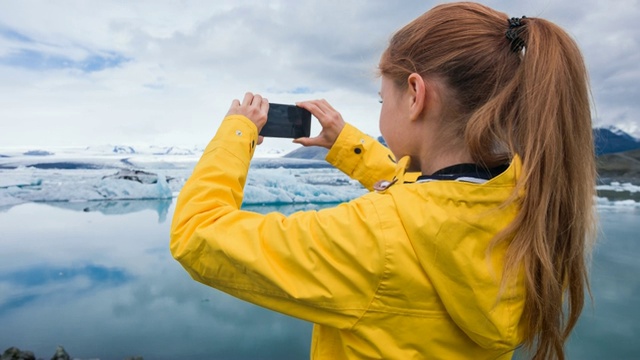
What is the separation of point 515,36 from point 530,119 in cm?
14

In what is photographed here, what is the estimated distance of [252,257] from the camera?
631 millimetres

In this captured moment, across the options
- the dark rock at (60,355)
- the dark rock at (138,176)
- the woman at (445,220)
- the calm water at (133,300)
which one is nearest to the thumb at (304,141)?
the woman at (445,220)

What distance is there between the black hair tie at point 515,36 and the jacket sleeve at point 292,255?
0.35 m

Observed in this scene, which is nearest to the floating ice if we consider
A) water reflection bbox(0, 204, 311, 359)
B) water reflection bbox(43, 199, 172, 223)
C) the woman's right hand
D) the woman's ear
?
water reflection bbox(0, 204, 311, 359)

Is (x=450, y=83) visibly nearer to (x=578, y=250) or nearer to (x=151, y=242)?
(x=578, y=250)

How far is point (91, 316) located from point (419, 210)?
5785mm

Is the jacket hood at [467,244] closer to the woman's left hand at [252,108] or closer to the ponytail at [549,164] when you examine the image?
the ponytail at [549,164]

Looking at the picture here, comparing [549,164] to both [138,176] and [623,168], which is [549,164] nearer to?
[138,176]

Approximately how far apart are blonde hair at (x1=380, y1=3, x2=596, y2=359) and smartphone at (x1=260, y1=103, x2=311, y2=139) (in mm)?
312

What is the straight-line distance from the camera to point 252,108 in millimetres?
867

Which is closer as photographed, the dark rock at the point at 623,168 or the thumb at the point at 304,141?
the thumb at the point at 304,141

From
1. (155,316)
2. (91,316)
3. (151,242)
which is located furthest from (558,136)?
(151,242)

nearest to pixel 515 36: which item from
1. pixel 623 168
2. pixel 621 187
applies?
pixel 621 187

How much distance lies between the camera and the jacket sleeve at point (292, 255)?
62cm
